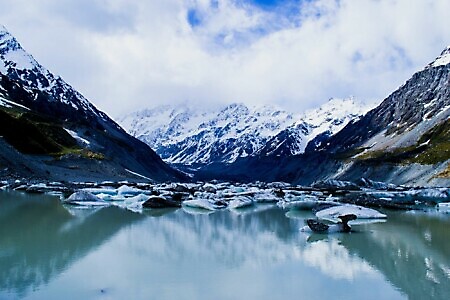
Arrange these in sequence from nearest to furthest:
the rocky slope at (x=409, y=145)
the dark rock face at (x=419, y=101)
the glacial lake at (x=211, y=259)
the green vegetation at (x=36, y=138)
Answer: the glacial lake at (x=211, y=259), the green vegetation at (x=36, y=138), the rocky slope at (x=409, y=145), the dark rock face at (x=419, y=101)

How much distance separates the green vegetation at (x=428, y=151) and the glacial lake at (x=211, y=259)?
8160 cm

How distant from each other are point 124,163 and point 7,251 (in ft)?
357

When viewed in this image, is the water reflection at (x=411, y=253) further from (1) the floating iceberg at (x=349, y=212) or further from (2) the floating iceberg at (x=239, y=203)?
(2) the floating iceberg at (x=239, y=203)

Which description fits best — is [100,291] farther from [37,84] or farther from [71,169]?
[37,84]

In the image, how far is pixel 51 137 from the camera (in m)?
110

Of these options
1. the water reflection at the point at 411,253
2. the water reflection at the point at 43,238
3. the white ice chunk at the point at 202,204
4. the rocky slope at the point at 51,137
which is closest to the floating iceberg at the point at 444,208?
the water reflection at the point at 411,253

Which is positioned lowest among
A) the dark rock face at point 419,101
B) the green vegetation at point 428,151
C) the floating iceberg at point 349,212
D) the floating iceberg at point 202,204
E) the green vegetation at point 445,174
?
the floating iceberg at point 349,212

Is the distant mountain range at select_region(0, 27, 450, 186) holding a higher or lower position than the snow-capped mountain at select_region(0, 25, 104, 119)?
lower

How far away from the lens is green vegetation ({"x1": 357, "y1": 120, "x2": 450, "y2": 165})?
106562 millimetres

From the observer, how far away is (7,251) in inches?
722

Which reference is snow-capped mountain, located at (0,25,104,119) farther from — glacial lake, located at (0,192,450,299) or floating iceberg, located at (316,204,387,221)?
glacial lake, located at (0,192,450,299)

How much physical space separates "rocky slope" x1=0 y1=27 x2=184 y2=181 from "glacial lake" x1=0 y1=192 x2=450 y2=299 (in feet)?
153

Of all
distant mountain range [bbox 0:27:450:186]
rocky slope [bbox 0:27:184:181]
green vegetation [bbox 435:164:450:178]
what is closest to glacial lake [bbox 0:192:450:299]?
distant mountain range [bbox 0:27:450:186]

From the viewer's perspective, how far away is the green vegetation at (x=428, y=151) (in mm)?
106562
